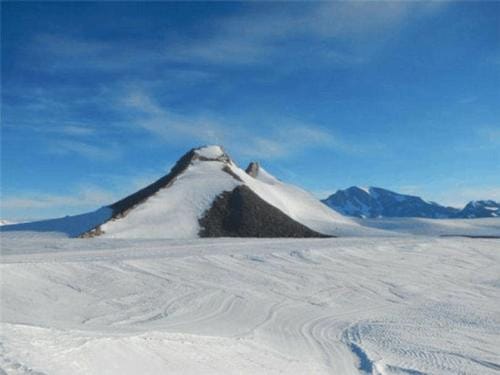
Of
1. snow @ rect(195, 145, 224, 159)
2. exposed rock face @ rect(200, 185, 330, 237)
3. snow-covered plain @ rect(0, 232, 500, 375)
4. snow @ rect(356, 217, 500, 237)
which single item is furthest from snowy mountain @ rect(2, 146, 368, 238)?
snow-covered plain @ rect(0, 232, 500, 375)

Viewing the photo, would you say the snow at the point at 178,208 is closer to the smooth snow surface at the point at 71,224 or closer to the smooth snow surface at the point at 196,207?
the smooth snow surface at the point at 196,207

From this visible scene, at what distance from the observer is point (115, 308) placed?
16562mm

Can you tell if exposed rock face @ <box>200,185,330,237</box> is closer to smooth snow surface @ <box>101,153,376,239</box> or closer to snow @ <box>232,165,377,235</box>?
smooth snow surface @ <box>101,153,376,239</box>

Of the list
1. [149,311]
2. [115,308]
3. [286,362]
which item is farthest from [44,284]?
[286,362]

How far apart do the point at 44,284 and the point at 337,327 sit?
10.5 meters

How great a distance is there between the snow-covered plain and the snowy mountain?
35.9ft

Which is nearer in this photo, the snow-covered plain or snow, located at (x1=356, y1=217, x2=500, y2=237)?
the snow-covered plain

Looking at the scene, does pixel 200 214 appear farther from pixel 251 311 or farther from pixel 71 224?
pixel 251 311

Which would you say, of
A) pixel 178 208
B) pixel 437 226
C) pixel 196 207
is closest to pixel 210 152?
pixel 196 207

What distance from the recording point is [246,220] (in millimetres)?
41812

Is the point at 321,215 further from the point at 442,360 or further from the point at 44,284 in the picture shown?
the point at 442,360

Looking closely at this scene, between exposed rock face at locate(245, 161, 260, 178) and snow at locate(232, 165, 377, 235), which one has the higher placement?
exposed rock face at locate(245, 161, 260, 178)

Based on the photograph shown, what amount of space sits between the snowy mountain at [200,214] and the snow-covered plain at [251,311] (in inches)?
430

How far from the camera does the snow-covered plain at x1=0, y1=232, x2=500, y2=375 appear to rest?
10229mm
